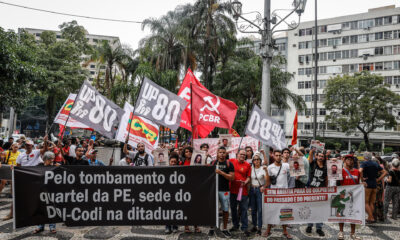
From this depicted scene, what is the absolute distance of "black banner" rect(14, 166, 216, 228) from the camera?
209 inches

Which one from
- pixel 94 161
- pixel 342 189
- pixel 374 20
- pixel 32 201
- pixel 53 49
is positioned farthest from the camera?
pixel 374 20

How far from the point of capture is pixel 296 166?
6.53m

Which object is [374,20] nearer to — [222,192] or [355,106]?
[355,106]

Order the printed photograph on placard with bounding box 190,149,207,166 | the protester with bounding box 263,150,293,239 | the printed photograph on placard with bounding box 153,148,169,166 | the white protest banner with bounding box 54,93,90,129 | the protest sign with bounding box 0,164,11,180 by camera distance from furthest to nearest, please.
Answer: the protest sign with bounding box 0,164,11,180 → the white protest banner with bounding box 54,93,90,129 → the printed photograph on placard with bounding box 153,148,169,166 → the protester with bounding box 263,150,293,239 → the printed photograph on placard with bounding box 190,149,207,166

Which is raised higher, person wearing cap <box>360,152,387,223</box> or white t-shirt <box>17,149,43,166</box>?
white t-shirt <box>17,149,43,166</box>

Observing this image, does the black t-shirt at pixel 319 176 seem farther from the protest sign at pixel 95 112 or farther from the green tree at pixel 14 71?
the green tree at pixel 14 71

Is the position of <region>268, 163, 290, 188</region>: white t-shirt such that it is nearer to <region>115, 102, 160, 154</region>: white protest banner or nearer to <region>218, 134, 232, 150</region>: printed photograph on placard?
<region>218, 134, 232, 150</region>: printed photograph on placard

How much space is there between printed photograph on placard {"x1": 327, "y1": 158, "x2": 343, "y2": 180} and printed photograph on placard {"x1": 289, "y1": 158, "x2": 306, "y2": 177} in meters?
0.57

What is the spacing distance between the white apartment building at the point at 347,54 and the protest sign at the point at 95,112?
41.4 m

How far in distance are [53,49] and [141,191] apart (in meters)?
29.4

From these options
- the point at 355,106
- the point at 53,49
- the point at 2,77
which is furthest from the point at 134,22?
the point at 355,106

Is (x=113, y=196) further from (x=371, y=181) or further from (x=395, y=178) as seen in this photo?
(x=395, y=178)

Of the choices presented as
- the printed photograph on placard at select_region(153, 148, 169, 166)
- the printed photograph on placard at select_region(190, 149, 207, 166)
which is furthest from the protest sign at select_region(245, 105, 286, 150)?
the printed photograph on placard at select_region(153, 148, 169, 166)

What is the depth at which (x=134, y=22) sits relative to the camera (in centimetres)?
1811
